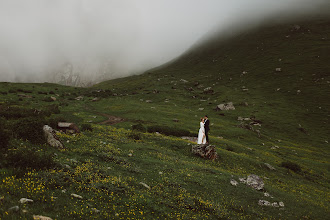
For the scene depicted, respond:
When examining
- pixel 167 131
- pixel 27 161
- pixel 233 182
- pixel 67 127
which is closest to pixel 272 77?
pixel 167 131

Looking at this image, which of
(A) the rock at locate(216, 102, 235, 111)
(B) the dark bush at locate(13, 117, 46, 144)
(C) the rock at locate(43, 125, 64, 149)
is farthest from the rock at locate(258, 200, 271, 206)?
(A) the rock at locate(216, 102, 235, 111)

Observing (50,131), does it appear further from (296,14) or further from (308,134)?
(296,14)

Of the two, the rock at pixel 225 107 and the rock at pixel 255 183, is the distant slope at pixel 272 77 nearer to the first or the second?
the rock at pixel 225 107

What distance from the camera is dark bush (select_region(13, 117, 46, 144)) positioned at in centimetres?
1337

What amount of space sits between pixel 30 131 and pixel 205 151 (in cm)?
1922

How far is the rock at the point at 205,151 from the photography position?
79.6 ft

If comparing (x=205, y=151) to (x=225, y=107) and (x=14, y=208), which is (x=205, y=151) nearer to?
(x=14, y=208)

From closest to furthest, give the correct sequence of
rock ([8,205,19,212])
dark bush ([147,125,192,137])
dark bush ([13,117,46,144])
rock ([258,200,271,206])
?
rock ([8,205,19,212]), dark bush ([13,117,46,144]), rock ([258,200,271,206]), dark bush ([147,125,192,137])

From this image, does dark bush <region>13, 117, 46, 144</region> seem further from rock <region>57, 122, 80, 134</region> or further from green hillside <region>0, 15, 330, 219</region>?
rock <region>57, 122, 80, 134</region>

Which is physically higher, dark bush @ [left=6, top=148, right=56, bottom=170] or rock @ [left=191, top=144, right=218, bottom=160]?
dark bush @ [left=6, top=148, right=56, bottom=170]

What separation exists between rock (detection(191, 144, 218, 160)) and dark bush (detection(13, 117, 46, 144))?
17.5 m

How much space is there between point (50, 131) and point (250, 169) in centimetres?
2345

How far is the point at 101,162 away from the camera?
14.3m

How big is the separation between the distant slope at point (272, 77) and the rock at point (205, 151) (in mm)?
42717
